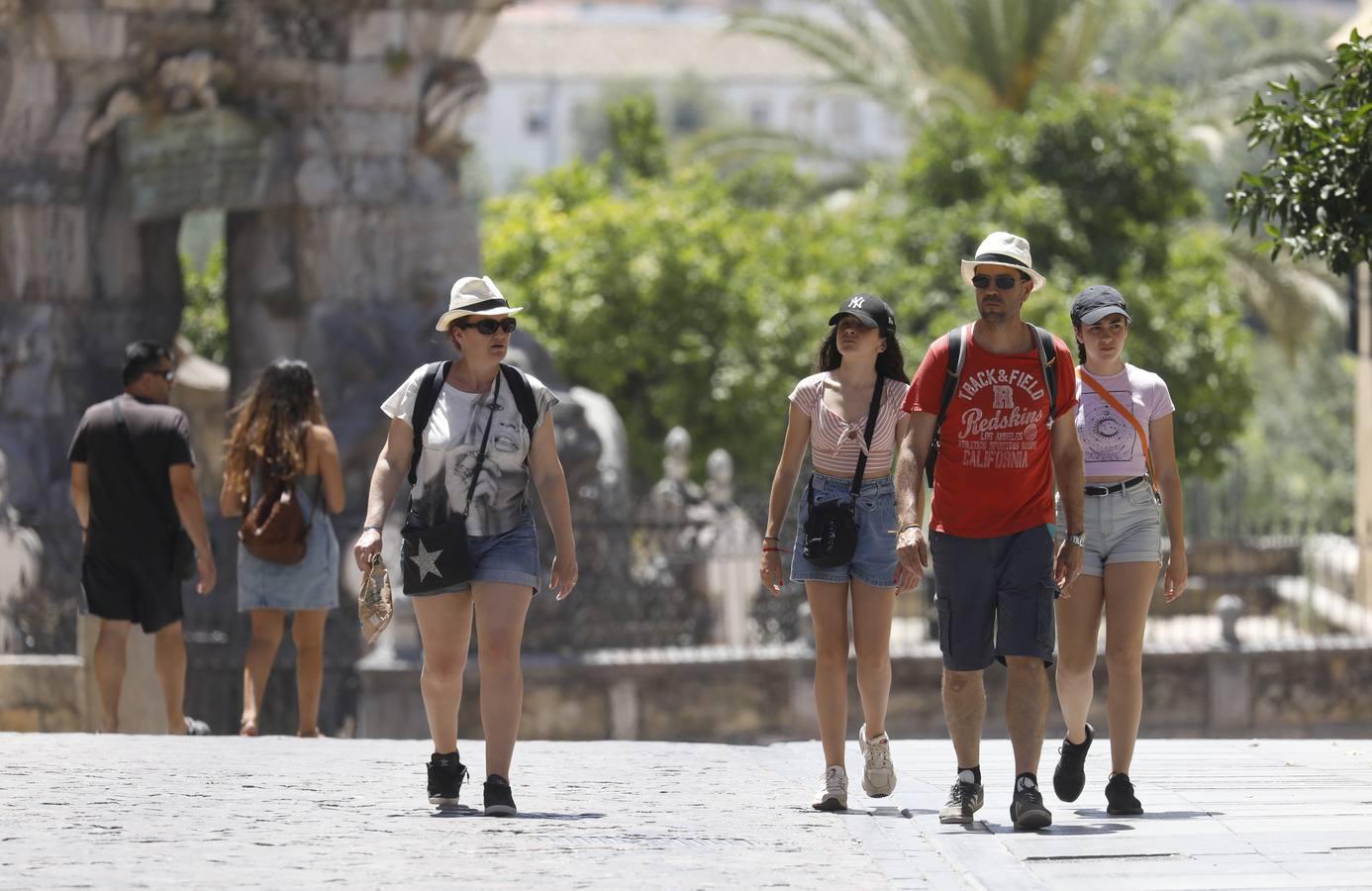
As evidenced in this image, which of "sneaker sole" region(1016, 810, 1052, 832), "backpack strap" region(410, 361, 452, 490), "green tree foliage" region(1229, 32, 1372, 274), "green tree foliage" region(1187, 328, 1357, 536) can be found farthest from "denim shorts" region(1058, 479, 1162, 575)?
"green tree foliage" region(1187, 328, 1357, 536)

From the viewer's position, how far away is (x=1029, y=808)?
22.5 ft

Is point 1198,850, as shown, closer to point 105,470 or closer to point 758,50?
point 105,470

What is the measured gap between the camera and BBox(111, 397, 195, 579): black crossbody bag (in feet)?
33.1

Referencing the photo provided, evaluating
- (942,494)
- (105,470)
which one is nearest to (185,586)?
(105,470)

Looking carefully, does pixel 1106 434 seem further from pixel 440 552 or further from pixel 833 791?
pixel 440 552

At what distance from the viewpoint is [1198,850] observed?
6.53 m

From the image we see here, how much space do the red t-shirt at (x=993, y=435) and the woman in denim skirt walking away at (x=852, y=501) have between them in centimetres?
40

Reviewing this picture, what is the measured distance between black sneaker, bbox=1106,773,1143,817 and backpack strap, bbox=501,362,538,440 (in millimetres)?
2004

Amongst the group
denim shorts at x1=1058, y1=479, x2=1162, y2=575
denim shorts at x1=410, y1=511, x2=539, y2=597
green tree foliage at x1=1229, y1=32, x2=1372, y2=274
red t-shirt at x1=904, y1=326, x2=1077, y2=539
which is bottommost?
denim shorts at x1=410, y1=511, x2=539, y2=597

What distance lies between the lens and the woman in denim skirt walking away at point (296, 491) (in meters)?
9.95

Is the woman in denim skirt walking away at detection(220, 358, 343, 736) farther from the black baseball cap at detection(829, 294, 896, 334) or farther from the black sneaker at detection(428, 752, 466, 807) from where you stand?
the black baseball cap at detection(829, 294, 896, 334)

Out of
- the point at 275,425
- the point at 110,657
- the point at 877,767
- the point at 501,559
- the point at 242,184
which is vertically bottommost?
the point at 877,767

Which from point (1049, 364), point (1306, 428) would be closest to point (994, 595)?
point (1049, 364)

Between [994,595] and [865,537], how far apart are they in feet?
1.73
